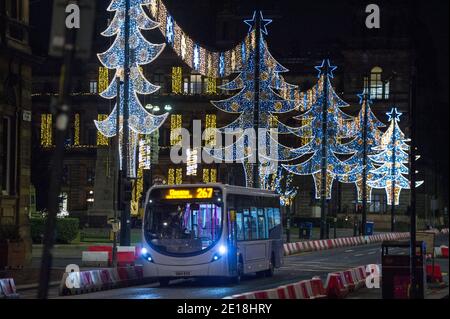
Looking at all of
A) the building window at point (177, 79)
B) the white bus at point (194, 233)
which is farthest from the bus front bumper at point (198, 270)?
the building window at point (177, 79)

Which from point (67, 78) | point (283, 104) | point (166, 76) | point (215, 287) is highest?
point (166, 76)

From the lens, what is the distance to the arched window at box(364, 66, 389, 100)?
4537 inches

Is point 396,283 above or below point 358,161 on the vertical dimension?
below

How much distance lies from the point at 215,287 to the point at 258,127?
24.6 m

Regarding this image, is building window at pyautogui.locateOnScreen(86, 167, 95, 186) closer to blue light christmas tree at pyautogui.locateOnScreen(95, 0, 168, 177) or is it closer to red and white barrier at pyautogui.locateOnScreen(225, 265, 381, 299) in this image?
blue light christmas tree at pyautogui.locateOnScreen(95, 0, 168, 177)

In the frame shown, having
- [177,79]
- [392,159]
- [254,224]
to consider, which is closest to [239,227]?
[254,224]

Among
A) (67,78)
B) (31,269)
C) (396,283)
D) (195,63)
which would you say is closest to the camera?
(67,78)

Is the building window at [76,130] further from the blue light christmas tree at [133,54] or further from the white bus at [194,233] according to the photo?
the white bus at [194,233]

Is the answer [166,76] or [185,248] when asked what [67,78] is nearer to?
[185,248]

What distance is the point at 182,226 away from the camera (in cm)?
3169

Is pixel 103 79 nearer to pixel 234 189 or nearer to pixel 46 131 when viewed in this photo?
pixel 46 131

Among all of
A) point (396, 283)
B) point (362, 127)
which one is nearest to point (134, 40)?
point (396, 283)

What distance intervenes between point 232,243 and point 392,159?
189 feet

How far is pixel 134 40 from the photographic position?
1705 inches
